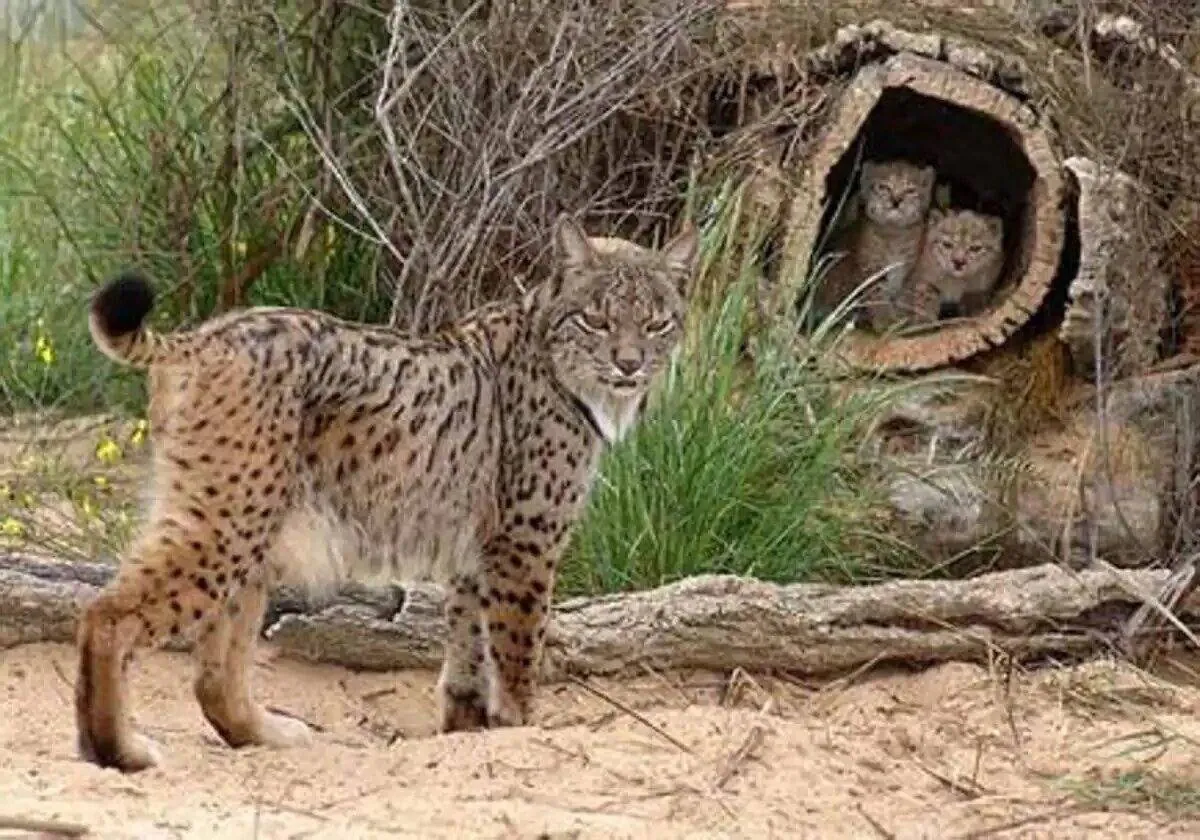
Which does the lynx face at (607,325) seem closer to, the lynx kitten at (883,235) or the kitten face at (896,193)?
the lynx kitten at (883,235)

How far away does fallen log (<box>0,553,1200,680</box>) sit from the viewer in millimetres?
6102

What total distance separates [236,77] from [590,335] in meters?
2.61

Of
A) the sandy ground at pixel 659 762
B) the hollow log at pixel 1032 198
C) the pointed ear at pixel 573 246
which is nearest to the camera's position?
the sandy ground at pixel 659 762

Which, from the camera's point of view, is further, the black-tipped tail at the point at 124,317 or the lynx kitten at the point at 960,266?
the lynx kitten at the point at 960,266

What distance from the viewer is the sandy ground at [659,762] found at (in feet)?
16.0

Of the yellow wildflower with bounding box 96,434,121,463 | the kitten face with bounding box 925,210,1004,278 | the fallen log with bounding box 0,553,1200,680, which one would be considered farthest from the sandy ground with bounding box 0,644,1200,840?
the kitten face with bounding box 925,210,1004,278

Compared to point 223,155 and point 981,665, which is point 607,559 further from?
point 223,155

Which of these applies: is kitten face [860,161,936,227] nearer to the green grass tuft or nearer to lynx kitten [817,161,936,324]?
lynx kitten [817,161,936,324]

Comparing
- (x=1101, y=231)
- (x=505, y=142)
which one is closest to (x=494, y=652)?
(x=505, y=142)

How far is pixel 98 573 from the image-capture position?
6098mm

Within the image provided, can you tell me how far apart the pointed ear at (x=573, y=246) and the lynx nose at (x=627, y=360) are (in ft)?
0.71

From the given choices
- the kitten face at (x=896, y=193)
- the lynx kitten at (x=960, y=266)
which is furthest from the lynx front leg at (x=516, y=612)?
the kitten face at (x=896, y=193)

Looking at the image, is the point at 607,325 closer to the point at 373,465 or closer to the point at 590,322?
the point at 590,322

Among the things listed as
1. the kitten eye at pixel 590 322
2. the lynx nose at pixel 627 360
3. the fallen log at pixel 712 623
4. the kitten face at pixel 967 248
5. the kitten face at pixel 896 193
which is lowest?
the fallen log at pixel 712 623
